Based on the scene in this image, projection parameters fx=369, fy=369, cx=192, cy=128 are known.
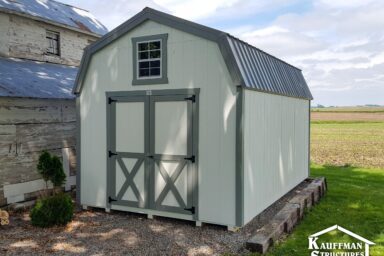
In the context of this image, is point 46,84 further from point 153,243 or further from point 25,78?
point 153,243

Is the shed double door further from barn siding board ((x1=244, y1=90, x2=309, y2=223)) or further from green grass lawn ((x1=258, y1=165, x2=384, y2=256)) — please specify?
green grass lawn ((x1=258, y1=165, x2=384, y2=256))

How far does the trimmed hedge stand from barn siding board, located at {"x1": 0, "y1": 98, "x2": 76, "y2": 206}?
6.61ft

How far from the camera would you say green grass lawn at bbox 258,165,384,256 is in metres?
7.05

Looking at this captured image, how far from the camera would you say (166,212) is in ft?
27.0

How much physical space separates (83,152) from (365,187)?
30.7ft

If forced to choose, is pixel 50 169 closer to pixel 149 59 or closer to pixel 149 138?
pixel 149 138

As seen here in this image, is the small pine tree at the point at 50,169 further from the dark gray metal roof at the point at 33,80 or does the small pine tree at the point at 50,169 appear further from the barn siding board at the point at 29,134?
the dark gray metal roof at the point at 33,80

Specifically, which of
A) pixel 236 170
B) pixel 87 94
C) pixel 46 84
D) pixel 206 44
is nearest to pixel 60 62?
pixel 46 84

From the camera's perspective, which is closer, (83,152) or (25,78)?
(83,152)

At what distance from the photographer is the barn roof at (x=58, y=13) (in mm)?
13500

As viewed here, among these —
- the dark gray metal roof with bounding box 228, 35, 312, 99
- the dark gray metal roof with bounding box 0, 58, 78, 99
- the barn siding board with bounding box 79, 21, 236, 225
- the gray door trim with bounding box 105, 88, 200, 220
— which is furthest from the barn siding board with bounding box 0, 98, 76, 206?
the dark gray metal roof with bounding box 228, 35, 312, 99

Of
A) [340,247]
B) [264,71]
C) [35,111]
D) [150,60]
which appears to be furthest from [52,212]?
[340,247]

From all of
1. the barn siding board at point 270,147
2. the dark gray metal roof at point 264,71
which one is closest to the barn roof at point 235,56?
the dark gray metal roof at point 264,71

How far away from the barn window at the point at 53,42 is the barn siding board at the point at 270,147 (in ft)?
31.8
